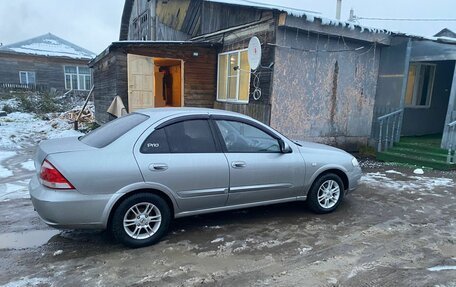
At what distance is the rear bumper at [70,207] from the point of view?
10.8ft

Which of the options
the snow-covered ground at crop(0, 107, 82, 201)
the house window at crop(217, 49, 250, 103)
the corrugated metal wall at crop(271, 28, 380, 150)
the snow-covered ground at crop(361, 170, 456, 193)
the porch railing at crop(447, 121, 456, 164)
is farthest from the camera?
the house window at crop(217, 49, 250, 103)

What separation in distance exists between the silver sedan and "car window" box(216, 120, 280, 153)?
1 centimetres

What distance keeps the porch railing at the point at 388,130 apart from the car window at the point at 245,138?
599 centimetres

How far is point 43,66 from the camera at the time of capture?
28312mm

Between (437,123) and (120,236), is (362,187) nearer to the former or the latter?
(120,236)

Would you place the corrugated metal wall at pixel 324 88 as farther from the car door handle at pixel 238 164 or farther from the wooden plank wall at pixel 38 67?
the wooden plank wall at pixel 38 67

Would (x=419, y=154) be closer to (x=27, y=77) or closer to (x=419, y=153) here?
(x=419, y=153)

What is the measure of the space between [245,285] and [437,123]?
11615mm

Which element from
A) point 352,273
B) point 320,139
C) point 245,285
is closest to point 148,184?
point 245,285

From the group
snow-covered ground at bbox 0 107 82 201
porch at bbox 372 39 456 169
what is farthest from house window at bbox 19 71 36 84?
porch at bbox 372 39 456 169

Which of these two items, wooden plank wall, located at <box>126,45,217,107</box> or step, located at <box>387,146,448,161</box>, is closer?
step, located at <box>387,146,448,161</box>

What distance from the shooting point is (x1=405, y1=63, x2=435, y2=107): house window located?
10938 mm

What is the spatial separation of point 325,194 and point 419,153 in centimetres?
536

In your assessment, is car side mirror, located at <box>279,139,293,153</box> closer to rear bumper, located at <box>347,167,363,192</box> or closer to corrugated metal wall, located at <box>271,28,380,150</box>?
rear bumper, located at <box>347,167,363,192</box>
